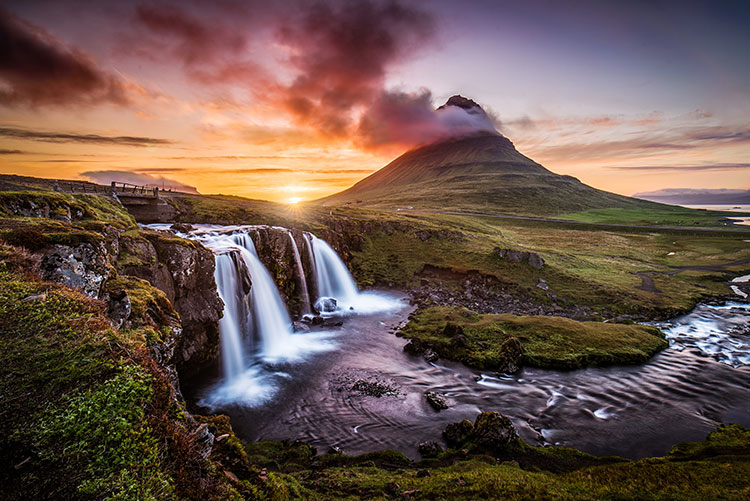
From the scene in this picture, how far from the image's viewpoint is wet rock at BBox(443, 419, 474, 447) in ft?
53.6

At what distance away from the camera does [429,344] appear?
93.3 feet

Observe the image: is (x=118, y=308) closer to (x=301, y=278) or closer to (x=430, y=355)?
(x=430, y=355)

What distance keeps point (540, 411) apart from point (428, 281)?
31.2 meters

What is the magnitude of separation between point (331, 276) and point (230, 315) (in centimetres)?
1970

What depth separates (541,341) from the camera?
27.9m

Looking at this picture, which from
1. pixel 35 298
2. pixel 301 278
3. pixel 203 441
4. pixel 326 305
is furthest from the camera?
pixel 301 278

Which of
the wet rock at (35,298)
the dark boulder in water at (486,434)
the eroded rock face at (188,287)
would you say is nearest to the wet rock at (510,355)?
the dark boulder in water at (486,434)

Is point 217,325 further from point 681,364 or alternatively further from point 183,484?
point 681,364

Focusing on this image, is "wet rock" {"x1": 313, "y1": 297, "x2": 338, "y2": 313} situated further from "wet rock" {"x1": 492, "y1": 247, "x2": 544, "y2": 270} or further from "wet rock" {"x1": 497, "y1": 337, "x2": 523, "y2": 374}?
"wet rock" {"x1": 492, "y1": 247, "x2": 544, "y2": 270}

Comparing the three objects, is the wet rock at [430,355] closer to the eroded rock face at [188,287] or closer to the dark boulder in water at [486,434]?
the dark boulder in water at [486,434]


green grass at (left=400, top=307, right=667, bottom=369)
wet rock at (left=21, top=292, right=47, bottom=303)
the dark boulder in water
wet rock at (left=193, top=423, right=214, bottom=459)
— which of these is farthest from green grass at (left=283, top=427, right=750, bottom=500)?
green grass at (left=400, top=307, right=667, bottom=369)

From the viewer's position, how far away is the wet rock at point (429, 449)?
15.6m

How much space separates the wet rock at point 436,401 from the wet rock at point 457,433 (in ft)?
9.29

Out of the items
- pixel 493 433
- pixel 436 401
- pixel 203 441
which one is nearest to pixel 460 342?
pixel 436 401
